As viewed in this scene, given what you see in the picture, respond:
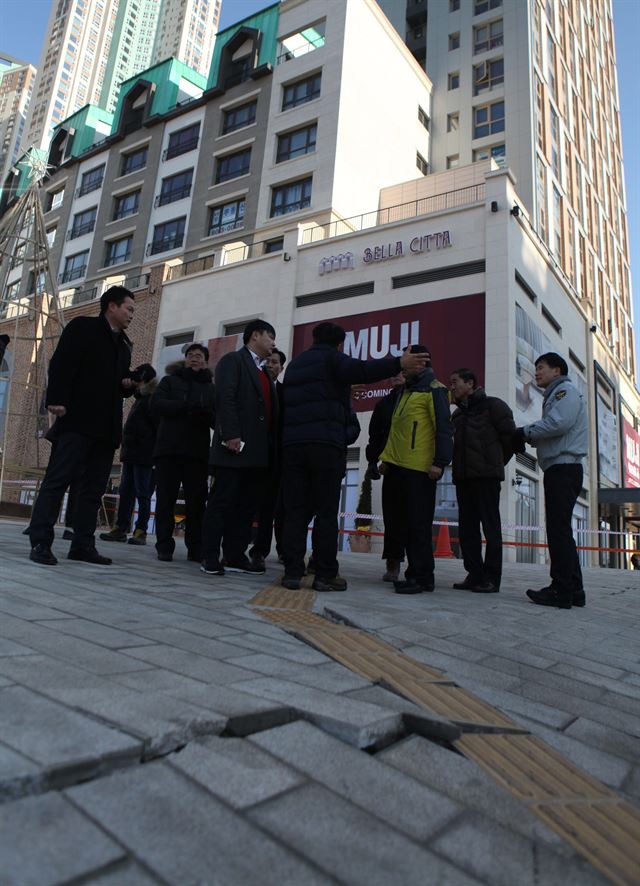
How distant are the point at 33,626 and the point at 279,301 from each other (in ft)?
65.0

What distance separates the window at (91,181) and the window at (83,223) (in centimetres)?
140

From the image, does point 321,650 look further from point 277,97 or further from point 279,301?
point 277,97

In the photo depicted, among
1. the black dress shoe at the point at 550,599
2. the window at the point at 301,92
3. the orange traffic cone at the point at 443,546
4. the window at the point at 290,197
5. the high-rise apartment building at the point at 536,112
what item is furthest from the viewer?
the high-rise apartment building at the point at 536,112

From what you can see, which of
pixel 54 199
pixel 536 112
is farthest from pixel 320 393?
pixel 54 199

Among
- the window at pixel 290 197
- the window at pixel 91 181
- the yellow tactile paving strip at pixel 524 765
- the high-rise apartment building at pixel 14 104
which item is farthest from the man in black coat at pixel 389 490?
the high-rise apartment building at pixel 14 104

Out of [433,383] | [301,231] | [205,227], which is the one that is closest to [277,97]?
[205,227]

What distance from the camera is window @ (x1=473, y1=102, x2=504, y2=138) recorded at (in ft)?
95.0

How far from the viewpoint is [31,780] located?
92 centimetres

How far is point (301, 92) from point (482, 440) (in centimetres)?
2617

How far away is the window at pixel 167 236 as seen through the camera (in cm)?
2780

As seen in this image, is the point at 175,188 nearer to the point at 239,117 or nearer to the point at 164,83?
the point at 239,117

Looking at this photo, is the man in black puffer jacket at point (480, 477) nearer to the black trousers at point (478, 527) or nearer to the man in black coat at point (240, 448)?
the black trousers at point (478, 527)

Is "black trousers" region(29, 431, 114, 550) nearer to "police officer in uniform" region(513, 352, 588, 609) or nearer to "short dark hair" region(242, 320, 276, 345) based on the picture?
"short dark hair" region(242, 320, 276, 345)

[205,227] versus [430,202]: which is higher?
[205,227]
